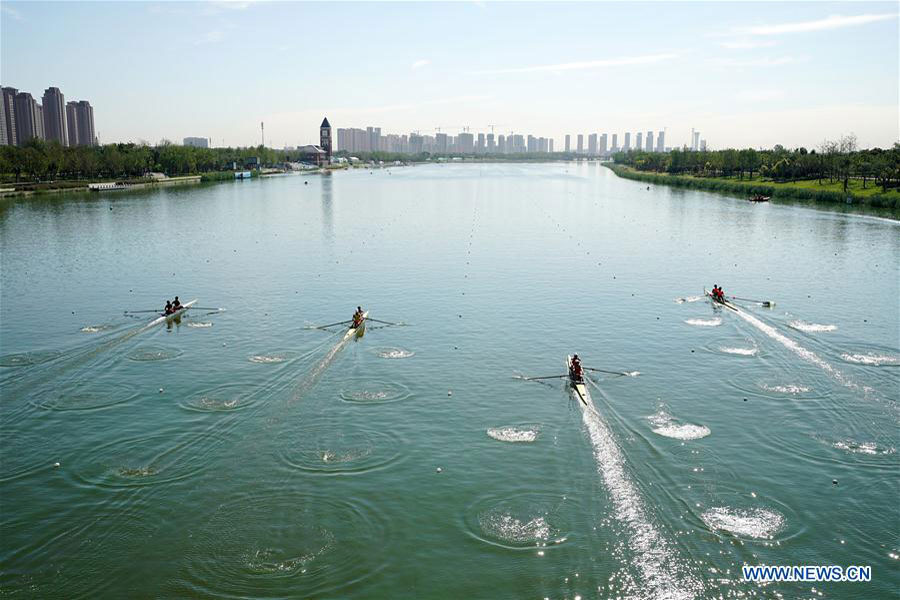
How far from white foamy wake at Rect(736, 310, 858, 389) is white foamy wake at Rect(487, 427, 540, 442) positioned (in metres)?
14.1

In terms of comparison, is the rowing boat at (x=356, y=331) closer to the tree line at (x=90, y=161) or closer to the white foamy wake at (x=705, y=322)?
the white foamy wake at (x=705, y=322)

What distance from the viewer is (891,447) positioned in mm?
22266

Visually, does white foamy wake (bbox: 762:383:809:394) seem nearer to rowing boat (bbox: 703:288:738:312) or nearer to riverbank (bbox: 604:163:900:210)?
rowing boat (bbox: 703:288:738:312)

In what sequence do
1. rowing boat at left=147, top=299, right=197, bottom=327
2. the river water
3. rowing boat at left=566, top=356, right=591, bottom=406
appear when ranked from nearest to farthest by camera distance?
the river water < rowing boat at left=566, top=356, right=591, bottom=406 < rowing boat at left=147, top=299, right=197, bottom=327

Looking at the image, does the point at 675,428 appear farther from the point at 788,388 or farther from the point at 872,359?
the point at 872,359

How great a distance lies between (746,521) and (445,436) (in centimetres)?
986

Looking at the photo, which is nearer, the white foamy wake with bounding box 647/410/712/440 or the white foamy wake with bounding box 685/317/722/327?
the white foamy wake with bounding box 647/410/712/440

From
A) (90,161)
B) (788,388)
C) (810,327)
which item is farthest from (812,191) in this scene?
(90,161)

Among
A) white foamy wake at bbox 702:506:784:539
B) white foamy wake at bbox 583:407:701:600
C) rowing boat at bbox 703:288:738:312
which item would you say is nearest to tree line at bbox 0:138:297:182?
rowing boat at bbox 703:288:738:312

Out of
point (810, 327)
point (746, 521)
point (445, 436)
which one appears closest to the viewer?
point (746, 521)

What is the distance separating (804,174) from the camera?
125250 millimetres

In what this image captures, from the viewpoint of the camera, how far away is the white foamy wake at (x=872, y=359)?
30.1 metres

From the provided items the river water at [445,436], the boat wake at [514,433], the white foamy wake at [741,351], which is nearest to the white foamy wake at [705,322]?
the river water at [445,436]

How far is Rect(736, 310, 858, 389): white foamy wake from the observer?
28.4 metres
